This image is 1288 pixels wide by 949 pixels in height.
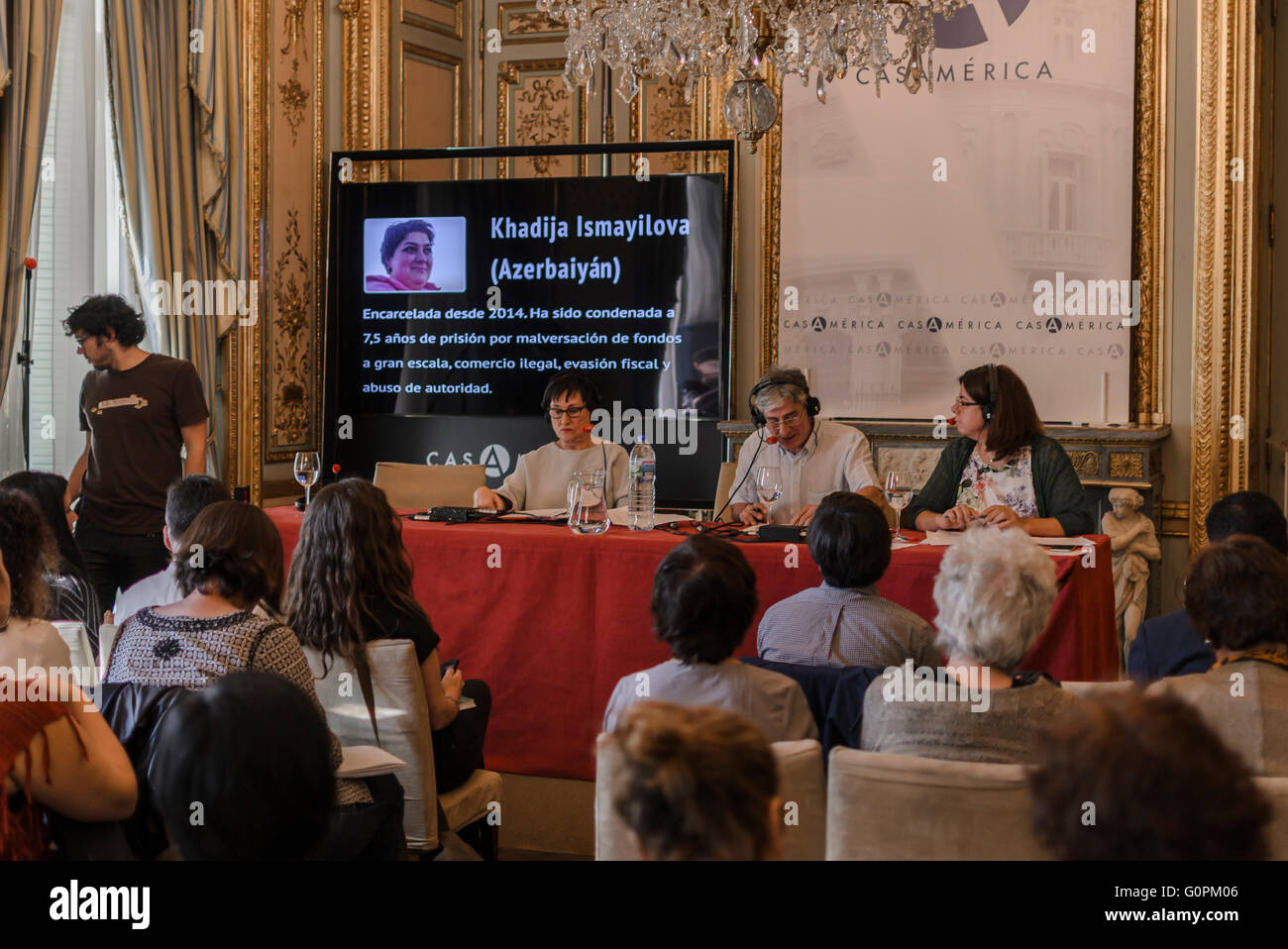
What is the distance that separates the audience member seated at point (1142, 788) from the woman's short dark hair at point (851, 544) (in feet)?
5.10

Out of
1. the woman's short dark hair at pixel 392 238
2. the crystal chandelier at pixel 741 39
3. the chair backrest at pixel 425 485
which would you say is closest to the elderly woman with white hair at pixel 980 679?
the crystal chandelier at pixel 741 39

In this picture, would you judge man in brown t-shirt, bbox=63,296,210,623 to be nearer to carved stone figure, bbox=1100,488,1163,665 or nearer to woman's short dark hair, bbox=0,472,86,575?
woman's short dark hair, bbox=0,472,86,575

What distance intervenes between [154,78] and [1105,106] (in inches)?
161

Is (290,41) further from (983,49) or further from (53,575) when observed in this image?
(53,575)

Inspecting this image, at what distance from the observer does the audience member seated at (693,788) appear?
45.8 inches

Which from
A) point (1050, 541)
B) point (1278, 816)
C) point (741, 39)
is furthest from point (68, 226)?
point (1278, 816)

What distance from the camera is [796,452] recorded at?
13.8 feet

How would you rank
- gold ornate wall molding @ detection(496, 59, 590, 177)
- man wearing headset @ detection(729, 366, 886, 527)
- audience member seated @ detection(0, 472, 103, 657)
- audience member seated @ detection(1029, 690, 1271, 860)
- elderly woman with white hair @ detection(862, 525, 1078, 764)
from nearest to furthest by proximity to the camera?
1. audience member seated @ detection(1029, 690, 1271, 860)
2. elderly woman with white hair @ detection(862, 525, 1078, 764)
3. audience member seated @ detection(0, 472, 103, 657)
4. man wearing headset @ detection(729, 366, 886, 527)
5. gold ornate wall molding @ detection(496, 59, 590, 177)

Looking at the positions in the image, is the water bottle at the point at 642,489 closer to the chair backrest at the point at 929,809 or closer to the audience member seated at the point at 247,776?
the chair backrest at the point at 929,809

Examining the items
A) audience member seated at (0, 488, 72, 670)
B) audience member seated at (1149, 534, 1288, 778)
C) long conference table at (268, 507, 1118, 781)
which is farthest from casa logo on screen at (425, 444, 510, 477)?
audience member seated at (1149, 534, 1288, 778)

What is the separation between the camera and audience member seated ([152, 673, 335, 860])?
123 cm

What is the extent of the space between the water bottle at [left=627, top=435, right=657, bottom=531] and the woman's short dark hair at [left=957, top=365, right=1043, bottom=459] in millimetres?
981

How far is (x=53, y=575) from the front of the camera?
2930 millimetres

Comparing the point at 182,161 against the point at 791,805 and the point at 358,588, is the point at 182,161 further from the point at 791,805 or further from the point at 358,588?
the point at 791,805
